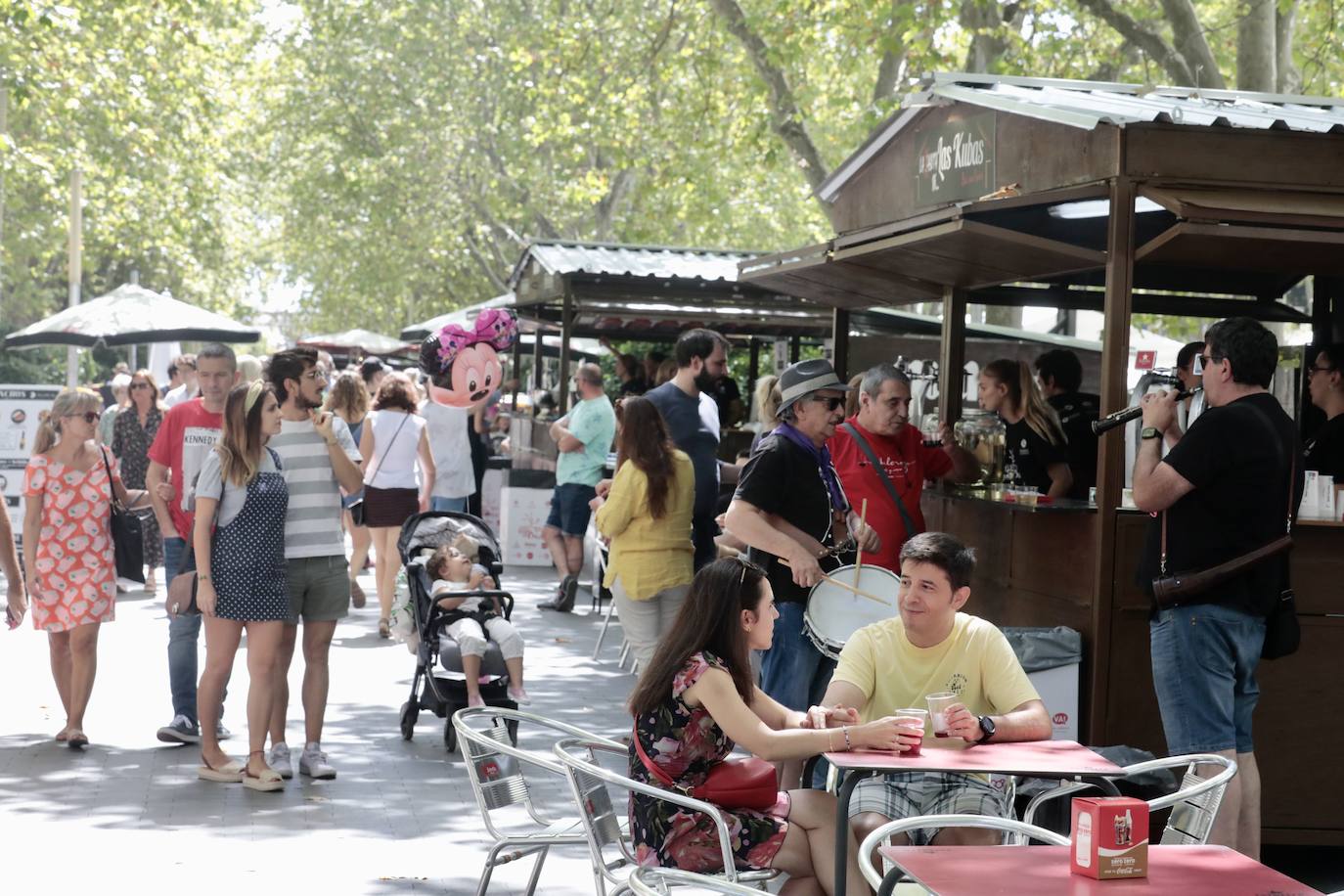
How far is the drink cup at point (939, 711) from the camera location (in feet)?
15.5

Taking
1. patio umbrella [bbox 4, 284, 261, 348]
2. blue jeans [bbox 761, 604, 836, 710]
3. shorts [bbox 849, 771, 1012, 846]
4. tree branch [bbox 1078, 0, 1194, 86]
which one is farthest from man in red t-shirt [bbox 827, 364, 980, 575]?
patio umbrella [bbox 4, 284, 261, 348]

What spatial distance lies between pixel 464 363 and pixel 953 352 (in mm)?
4171

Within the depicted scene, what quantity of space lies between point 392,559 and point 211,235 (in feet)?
90.5

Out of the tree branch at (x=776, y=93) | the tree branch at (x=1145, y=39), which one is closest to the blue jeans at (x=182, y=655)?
the tree branch at (x=1145, y=39)

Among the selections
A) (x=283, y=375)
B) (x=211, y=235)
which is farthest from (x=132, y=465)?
(x=211, y=235)

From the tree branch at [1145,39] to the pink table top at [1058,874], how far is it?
12861 mm

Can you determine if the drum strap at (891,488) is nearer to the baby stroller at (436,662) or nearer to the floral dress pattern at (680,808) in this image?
the baby stroller at (436,662)

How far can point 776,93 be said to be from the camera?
60.1 feet

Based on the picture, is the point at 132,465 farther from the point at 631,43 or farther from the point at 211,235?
the point at 211,235

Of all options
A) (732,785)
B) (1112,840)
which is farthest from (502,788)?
(1112,840)

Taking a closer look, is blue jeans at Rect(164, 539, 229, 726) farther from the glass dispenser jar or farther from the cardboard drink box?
the cardboard drink box

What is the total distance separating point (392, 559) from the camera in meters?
12.4

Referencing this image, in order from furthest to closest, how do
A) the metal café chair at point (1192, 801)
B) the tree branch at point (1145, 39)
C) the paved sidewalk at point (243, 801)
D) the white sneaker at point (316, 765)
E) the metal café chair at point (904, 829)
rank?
the tree branch at point (1145, 39)
the white sneaker at point (316, 765)
the paved sidewalk at point (243, 801)
the metal café chair at point (1192, 801)
the metal café chair at point (904, 829)

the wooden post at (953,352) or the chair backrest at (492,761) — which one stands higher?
the wooden post at (953,352)
